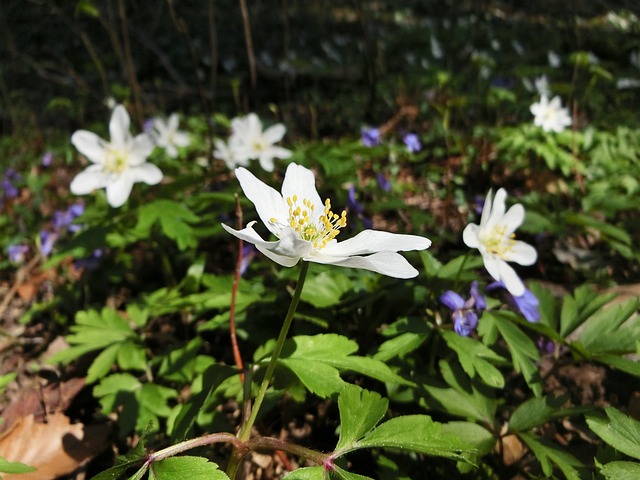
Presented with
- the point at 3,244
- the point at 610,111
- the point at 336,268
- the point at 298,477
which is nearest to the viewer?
the point at 298,477

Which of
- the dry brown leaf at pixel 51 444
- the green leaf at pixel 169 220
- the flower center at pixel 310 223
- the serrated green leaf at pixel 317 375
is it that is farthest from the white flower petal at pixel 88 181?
the serrated green leaf at pixel 317 375

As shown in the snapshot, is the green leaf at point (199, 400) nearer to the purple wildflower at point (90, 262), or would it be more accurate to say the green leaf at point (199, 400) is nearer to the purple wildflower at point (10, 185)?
the purple wildflower at point (90, 262)

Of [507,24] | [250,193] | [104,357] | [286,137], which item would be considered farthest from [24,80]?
[250,193]

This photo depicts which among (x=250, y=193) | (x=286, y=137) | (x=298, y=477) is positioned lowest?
(x=286, y=137)

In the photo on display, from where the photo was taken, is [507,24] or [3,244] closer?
[3,244]

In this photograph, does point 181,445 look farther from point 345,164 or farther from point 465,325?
point 345,164

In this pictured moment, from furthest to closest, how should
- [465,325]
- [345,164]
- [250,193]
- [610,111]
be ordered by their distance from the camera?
[610,111] < [345,164] < [465,325] < [250,193]

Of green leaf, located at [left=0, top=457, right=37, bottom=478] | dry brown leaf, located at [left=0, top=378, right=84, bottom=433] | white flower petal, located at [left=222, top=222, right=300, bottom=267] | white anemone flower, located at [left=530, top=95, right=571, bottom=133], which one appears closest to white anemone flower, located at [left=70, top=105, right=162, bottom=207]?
dry brown leaf, located at [left=0, top=378, right=84, bottom=433]
